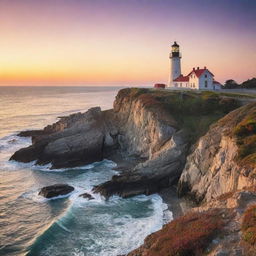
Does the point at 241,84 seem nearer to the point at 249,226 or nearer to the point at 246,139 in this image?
the point at 246,139

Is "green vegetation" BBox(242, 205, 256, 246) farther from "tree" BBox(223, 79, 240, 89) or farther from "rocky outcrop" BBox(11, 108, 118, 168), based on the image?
"tree" BBox(223, 79, 240, 89)

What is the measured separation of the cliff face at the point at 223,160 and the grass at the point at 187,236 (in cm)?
489

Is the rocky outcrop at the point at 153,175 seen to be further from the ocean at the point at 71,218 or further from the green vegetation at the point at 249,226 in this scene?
the green vegetation at the point at 249,226

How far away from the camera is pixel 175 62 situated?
54.4 meters

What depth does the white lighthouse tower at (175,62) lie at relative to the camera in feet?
178

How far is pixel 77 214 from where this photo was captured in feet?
72.6

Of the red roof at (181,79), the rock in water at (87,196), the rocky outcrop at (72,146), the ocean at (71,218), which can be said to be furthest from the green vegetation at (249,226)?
the red roof at (181,79)

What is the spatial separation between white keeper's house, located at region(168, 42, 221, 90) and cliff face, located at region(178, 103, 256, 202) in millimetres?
20294

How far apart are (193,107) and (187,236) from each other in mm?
24183

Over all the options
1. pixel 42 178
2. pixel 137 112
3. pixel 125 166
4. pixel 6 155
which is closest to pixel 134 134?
pixel 137 112

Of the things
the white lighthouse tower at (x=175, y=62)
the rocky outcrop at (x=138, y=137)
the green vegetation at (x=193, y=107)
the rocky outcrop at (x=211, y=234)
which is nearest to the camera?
the rocky outcrop at (x=211, y=234)

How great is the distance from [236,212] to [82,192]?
53.4 feet

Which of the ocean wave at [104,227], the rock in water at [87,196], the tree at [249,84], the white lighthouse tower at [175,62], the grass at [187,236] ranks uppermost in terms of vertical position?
the white lighthouse tower at [175,62]

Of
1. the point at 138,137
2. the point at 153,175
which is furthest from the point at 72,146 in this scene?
the point at 153,175
